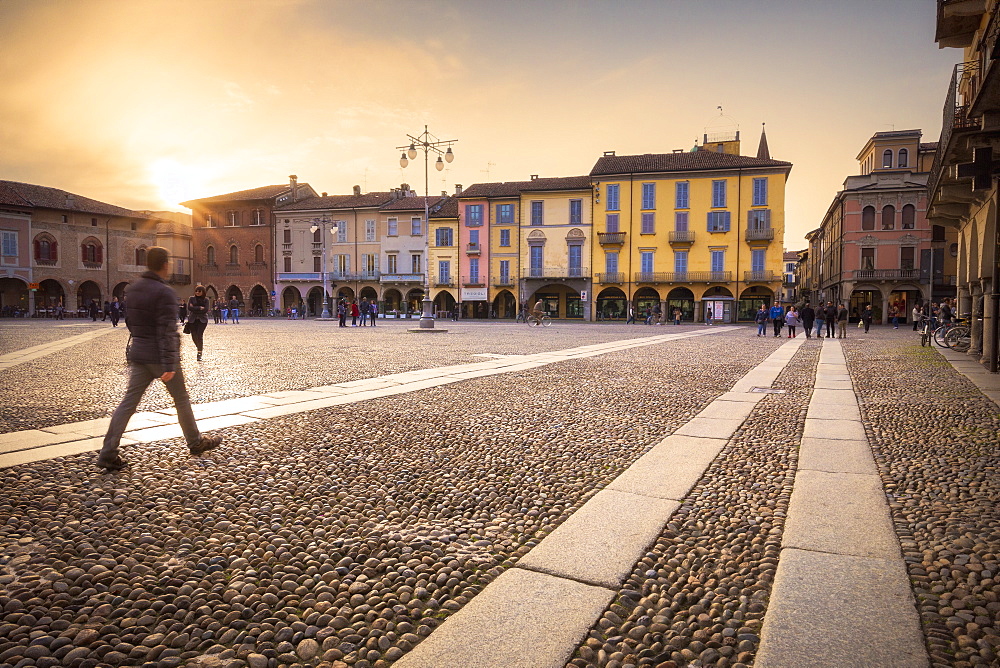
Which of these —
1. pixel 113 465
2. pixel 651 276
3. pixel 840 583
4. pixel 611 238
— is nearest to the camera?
pixel 840 583

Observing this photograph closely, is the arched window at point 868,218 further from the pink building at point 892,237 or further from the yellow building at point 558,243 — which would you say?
the yellow building at point 558,243

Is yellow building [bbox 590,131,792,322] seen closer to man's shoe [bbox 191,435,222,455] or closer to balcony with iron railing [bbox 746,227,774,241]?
balcony with iron railing [bbox 746,227,774,241]

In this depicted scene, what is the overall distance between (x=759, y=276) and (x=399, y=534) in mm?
43159

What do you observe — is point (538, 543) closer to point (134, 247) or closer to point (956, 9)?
point (956, 9)

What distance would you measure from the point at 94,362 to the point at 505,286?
3843 cm

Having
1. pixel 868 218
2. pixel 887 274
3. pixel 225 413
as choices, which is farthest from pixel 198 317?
pixel 868 218

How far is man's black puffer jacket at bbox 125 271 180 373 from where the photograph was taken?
14.2ft

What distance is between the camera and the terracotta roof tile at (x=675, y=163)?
136 feet

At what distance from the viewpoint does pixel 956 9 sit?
12.4m

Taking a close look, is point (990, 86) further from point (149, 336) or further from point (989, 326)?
point (149, 336)

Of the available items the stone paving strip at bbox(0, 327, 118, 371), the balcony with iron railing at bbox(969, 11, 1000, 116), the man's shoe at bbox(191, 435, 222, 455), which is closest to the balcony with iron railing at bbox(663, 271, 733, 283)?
the balcony with iron railing at bbox(969, 11, 1000, 116)

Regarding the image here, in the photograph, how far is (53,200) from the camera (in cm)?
4797

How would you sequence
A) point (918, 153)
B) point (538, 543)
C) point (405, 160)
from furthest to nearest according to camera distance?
point (918, 153) < point (405, 160) < point (538, 543)

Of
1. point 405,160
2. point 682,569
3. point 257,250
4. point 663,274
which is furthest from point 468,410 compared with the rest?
point 257,250
